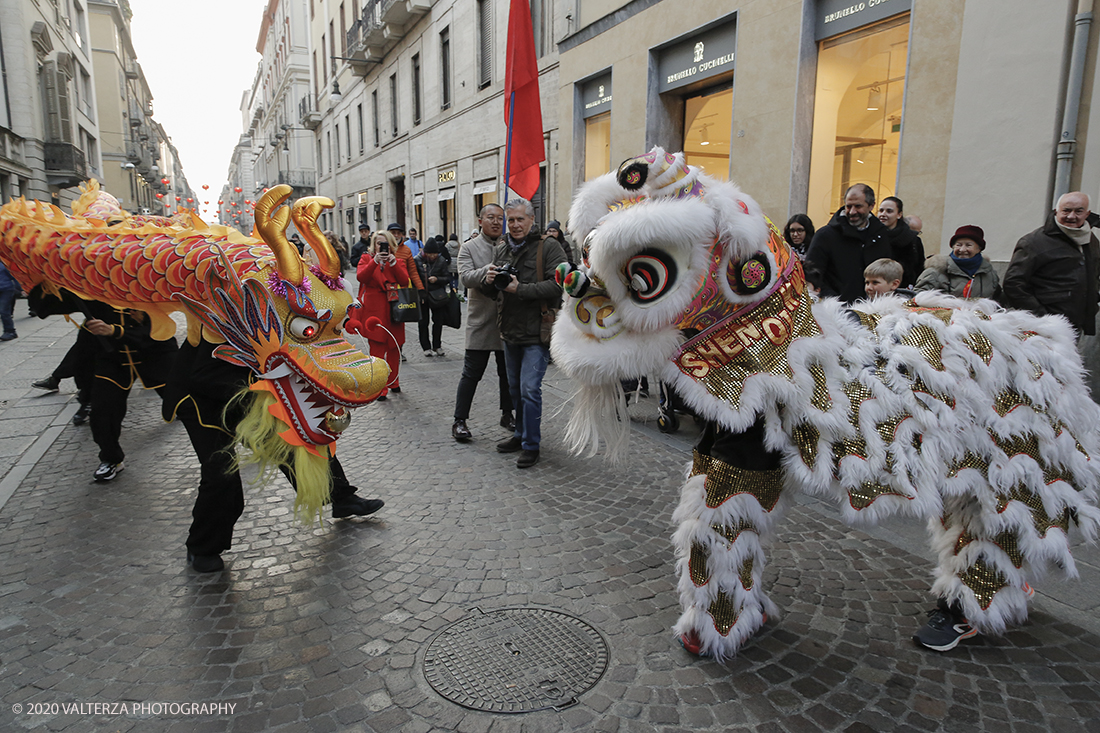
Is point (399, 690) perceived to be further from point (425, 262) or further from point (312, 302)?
point (425, 262)

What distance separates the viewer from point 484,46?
1770cm

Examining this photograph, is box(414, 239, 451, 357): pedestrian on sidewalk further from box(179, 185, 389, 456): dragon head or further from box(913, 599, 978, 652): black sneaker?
box(913, 599, 978, 652): black sneaker

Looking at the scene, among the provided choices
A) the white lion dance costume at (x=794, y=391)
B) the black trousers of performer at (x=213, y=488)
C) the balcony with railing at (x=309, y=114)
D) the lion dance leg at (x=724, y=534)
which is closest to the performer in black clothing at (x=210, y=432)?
the black trousers of performer at (x=213, y=488)

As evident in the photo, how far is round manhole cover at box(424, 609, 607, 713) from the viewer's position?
2334 mm

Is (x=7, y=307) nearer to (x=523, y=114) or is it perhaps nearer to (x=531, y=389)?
(x=523, y=114)

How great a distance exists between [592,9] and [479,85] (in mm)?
6076

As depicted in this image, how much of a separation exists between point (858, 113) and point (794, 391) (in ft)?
24.4

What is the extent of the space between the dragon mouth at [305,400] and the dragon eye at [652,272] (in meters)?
1.44

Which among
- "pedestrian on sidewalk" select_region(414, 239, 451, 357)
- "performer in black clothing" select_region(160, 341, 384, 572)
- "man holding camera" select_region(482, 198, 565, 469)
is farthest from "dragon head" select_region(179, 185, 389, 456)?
"pedestrian on sidewalk" select_region(414, 239, 451, 357)

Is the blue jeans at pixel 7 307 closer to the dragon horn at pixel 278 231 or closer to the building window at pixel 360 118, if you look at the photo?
the dragon horn at pixel 278 231

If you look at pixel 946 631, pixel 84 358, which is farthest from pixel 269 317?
pixel 946 631

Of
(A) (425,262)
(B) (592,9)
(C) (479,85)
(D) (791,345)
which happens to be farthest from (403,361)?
(C) (479,85)

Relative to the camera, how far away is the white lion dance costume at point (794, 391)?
2164mm

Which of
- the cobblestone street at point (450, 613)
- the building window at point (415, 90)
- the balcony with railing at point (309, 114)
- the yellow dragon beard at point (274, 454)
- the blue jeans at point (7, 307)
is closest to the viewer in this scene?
the cobblestone street at point (450, 613)
